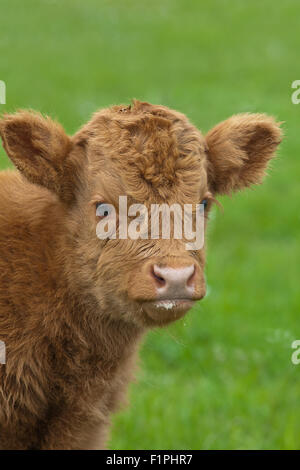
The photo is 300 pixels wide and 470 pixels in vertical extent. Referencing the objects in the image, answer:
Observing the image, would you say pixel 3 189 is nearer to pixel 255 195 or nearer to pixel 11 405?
pixel 11 405

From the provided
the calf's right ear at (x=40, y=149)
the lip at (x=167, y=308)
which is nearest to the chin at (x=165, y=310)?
the lip at (x=167, y=308)

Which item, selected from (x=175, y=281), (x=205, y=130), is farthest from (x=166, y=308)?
(x=205, y=130)

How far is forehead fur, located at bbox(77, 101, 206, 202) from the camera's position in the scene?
169 inches

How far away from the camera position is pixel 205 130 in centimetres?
1381

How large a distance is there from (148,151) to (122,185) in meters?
0.22

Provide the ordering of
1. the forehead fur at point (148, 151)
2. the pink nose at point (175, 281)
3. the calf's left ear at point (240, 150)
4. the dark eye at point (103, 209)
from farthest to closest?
the calf's left ear at point (240, 150)
the dark eye at point (103, 209)
the forehead fur at point (148, 151)
the pink nose at point (175, 281)

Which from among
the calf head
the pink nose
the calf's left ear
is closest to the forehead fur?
the calf head

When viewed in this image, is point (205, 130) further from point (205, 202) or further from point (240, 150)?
point (205, 202)

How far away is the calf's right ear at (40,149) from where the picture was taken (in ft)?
14.7

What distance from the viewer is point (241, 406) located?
6941mm

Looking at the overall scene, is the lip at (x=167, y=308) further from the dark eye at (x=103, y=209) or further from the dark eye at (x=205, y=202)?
the dark eye at (x=205, y=202)

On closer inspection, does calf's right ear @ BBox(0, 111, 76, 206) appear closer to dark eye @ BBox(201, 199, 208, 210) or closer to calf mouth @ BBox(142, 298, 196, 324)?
dark eye @ BBox(201, 199, 208, 210)

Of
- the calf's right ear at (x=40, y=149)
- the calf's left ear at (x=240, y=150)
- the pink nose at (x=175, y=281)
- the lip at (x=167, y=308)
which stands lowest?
the lip at (x=167, y=308)
